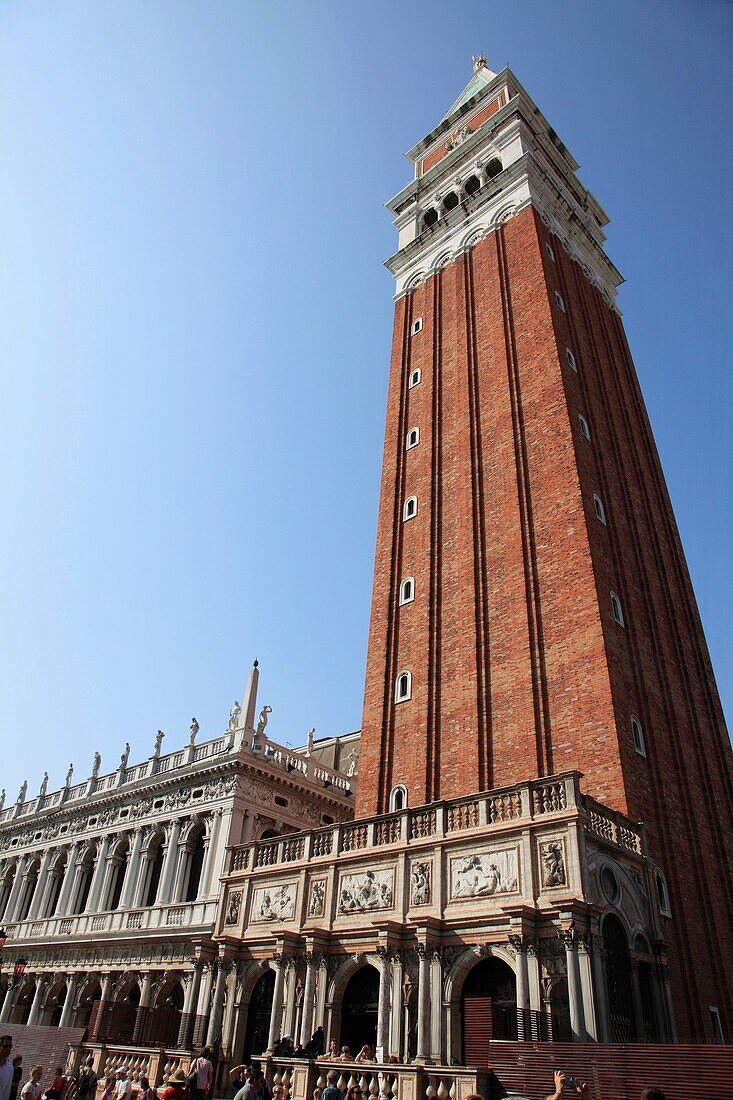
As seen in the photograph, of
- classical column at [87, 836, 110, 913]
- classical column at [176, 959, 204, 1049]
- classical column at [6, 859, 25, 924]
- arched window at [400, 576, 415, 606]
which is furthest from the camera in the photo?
classical column at [6, 859, 25, 924]

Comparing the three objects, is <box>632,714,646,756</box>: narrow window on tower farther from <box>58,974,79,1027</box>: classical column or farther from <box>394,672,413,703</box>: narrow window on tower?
<box>58,974,79,1027</box>: classical column

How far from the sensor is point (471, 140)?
1606 inches

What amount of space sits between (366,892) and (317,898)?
181 cm

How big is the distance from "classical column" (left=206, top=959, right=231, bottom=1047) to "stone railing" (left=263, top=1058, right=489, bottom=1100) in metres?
4.84

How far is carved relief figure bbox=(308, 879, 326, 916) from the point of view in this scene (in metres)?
20.5

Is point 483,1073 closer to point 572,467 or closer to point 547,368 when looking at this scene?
point 572,467

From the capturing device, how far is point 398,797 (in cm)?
2506

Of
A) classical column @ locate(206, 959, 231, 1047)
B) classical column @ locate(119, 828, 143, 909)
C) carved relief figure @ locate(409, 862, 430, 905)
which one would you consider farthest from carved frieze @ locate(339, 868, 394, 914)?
classical column @ locate(119, 828, 143, 909)

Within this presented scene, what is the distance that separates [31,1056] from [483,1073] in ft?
48.1

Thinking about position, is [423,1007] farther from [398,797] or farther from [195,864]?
[195,864]

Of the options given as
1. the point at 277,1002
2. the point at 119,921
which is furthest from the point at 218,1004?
the point at 119,921

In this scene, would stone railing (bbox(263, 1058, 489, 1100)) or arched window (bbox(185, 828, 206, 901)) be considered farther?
arched window (bbox(185, 828, 206, 901))

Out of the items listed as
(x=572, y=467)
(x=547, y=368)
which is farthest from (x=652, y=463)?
(x=572, y=467)

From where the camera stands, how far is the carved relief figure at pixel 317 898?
20.5 metres
